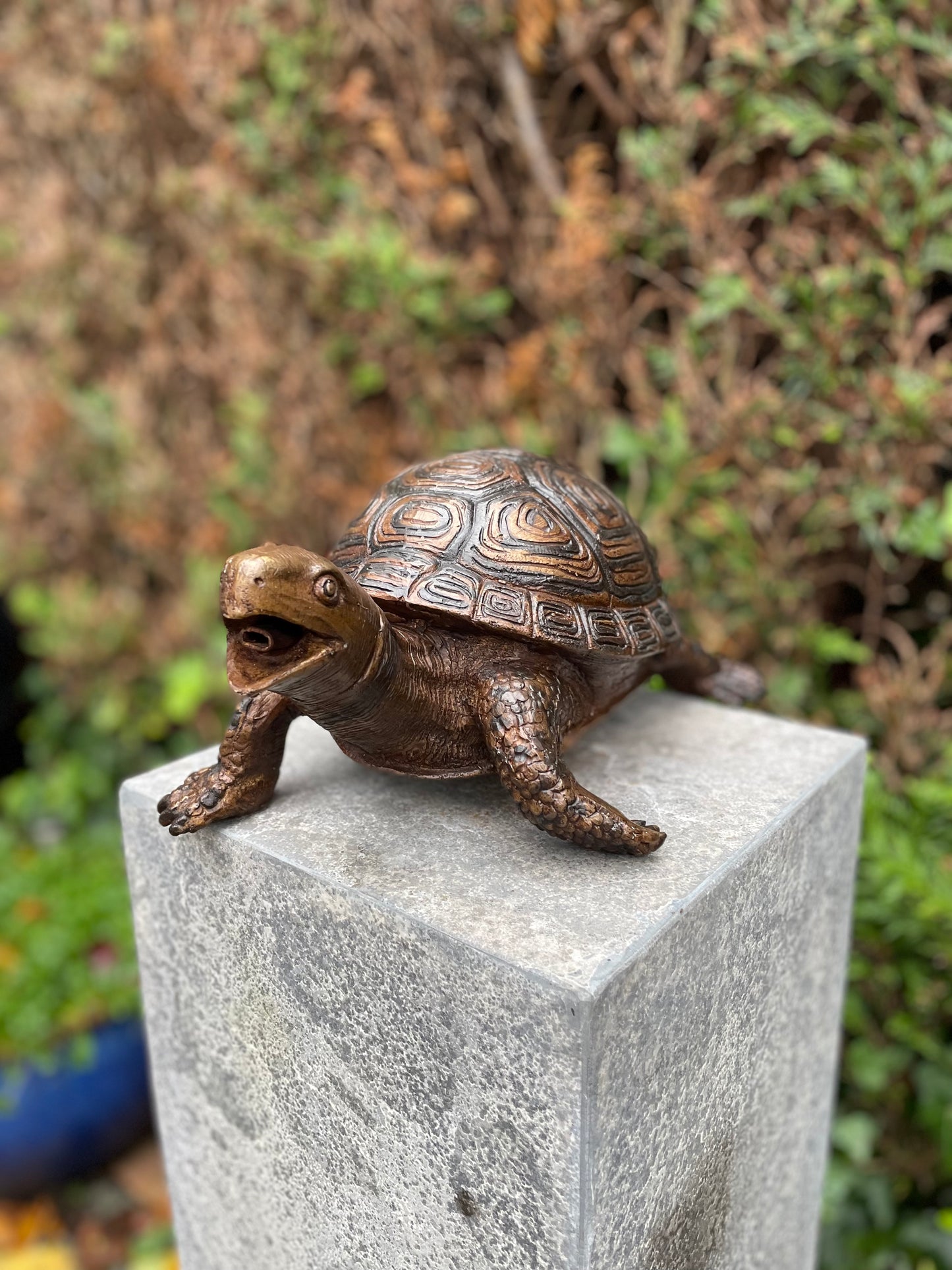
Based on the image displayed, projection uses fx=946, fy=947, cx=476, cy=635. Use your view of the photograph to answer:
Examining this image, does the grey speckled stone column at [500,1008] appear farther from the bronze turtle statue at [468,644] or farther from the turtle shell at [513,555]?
the turtle shell at [513,555]

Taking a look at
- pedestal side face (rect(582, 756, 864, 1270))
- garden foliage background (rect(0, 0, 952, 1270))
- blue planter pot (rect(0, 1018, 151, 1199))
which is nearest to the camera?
pedestal side face (rect(582, 756, 864, 1270))

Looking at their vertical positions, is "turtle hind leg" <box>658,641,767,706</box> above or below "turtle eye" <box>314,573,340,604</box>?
below

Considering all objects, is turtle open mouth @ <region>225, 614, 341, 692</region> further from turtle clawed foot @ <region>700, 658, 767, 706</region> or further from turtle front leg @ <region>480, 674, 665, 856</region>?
turtle clawed foot @ <region>700, 658, 767, 706</region>

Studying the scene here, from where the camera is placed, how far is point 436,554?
113 cm

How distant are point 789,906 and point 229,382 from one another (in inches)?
99.0

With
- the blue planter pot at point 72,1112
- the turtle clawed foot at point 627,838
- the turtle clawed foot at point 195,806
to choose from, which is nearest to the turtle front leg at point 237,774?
the turtle clawed foot at point 195,806

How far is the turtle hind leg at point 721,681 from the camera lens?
1.59 m

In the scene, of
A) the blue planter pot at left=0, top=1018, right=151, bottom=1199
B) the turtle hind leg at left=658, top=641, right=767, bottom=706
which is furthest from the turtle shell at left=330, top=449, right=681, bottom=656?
the blue planter pot at left=0, top=1018, right=151, bottom=1199

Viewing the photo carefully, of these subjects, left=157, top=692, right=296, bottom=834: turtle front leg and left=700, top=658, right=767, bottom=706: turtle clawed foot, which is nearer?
left=157, top=692, right=296, bottom=834: turtle front leg

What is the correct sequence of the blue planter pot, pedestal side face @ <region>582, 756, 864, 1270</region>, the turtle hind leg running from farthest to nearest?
1. the blue planter pot
2. the turtle hind leg
3. pedestal side face @ <region>582, 756, 864, 1270</region>

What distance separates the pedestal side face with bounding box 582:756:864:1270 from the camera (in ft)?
3.11

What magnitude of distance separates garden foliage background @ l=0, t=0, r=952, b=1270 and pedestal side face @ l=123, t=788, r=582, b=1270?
101cm

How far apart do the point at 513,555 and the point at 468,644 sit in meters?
0.12

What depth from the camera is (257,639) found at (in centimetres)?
90
